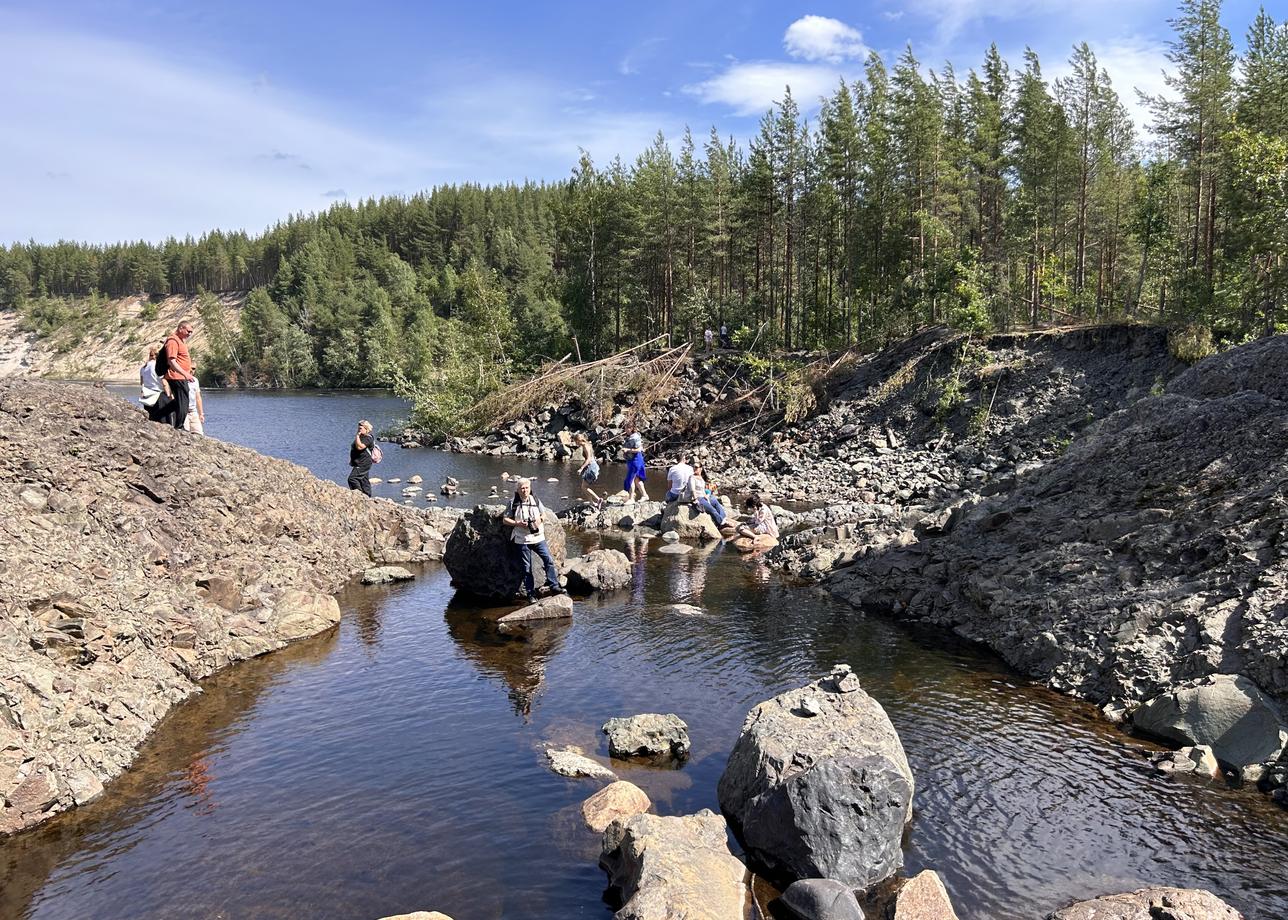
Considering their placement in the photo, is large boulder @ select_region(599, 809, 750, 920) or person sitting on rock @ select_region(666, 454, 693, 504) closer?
large boulder @ select_region(599, 809, 750, 920)

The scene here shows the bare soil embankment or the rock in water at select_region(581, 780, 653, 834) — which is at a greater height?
the bare soil embankment

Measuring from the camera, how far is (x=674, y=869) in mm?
8508

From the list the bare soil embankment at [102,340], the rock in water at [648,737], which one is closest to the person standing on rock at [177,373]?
the rock in water at [648,737]

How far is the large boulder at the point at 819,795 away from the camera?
944 cm

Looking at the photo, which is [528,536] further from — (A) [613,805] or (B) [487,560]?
(A) [613,805]

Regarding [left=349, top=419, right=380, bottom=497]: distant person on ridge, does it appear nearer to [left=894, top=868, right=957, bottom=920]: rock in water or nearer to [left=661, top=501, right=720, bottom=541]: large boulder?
[left=661, top=501, right=720, bottom=541]: large boulder

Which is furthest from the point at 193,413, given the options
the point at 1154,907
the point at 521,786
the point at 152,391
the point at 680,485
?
the point at 1154,907

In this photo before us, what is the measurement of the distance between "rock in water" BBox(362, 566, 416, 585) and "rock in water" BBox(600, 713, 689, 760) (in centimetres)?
1098

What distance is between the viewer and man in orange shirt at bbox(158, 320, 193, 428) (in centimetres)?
1972

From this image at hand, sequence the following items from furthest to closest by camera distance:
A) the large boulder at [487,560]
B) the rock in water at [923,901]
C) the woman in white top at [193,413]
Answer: the woman in white top at [193,413] < the large boulder at [487,560] < the rock in water at [923,901]

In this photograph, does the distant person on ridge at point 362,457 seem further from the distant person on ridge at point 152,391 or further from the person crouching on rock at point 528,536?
the person crouching on rock at point 528,536

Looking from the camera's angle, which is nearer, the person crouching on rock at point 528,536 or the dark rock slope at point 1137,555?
the dark rock slope at point 1137,555

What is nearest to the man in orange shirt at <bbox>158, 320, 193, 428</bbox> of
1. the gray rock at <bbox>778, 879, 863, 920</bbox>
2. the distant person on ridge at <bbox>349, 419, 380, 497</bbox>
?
the distant person on ridge at <bbox>349, 419, 380, 497</bbox>

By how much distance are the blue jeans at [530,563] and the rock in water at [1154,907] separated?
44.3 ft
